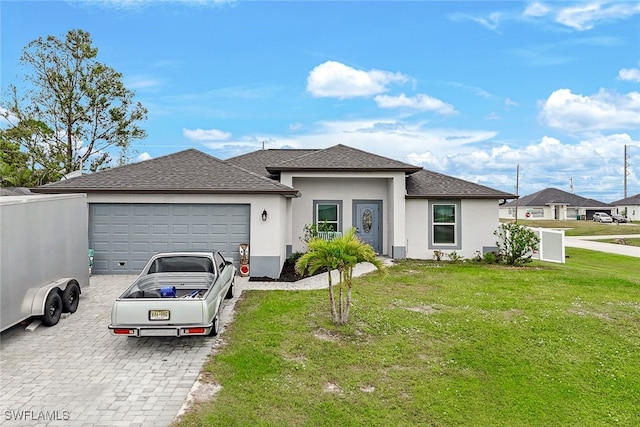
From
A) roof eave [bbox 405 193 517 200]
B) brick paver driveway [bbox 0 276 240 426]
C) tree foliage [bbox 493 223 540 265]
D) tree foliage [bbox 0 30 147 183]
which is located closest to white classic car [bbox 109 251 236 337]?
brick paver driveway [bbox 0 276 240 426]

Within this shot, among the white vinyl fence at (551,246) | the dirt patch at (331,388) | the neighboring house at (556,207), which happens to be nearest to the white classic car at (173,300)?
the dirt patch at (331,388)

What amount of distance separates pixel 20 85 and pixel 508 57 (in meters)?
29.9

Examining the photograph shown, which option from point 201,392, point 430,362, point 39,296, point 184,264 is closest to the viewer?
point 201,392

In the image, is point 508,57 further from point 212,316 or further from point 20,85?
point 20,85

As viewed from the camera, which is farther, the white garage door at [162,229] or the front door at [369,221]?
the front door at [369,221]

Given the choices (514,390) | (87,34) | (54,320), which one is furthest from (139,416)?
(87,34)

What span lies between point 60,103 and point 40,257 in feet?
76.4

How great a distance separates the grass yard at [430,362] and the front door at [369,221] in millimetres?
6213

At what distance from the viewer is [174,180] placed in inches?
499

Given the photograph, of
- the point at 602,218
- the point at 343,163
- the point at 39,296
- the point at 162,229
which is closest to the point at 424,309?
the point at 343,163

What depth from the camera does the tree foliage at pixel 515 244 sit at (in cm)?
1495

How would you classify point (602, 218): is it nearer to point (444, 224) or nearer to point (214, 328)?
point (444, 224)

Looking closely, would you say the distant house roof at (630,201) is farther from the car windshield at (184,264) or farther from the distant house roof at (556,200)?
the car windshield at (184,264)

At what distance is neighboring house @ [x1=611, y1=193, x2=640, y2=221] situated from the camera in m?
64.1
